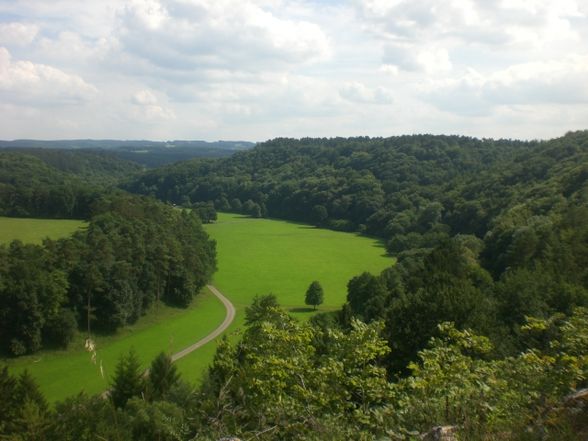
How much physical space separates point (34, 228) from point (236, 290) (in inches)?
1370

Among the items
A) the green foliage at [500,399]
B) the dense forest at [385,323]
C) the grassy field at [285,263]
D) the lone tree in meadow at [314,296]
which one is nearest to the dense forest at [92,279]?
the dense forest at [385,323]

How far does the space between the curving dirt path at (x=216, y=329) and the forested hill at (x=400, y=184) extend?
A: 3352 centimetres

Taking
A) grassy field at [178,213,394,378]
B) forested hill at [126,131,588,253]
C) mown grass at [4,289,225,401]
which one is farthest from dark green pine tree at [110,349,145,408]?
forested hill at [126,131,588,253]

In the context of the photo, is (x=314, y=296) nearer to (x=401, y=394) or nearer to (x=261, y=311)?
(x=261, y=311)

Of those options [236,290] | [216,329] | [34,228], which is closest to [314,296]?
[216,329]

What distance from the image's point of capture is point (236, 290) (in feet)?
210

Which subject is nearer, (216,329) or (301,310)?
(216,329)

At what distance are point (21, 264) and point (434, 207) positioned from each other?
73.6 meters

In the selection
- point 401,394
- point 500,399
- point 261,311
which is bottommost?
point 261,311

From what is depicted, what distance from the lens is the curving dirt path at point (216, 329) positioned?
41478mm

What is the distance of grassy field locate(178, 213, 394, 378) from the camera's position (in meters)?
58.0

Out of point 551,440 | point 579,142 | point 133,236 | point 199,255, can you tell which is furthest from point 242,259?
point 551,440

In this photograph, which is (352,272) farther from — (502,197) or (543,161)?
(543,161)

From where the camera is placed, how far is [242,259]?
82.7 metres
